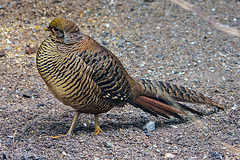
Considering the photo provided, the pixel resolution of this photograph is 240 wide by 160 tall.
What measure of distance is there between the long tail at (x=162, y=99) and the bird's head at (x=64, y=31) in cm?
127

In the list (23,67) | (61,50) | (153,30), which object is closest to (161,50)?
(153,30)

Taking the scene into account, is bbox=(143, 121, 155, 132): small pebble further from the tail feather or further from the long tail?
the tail feather

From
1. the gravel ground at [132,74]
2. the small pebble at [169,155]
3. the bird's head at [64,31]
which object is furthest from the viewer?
the bird's head at [64,31]

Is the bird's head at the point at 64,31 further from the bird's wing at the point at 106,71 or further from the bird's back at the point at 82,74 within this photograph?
the bird's wing at the point at 106,71

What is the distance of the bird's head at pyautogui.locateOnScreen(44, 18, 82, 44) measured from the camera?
390 centimetres

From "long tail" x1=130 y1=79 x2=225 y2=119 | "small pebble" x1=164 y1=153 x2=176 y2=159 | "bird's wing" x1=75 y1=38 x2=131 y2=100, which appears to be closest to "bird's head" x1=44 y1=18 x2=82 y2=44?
"bird's wing" x1=75 y1=38 x2=131 y2=100

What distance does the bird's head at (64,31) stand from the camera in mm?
3904

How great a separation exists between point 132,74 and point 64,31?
252 centimetres

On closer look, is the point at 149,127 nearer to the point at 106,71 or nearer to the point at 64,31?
the point at 106,71

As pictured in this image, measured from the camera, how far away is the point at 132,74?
618cm

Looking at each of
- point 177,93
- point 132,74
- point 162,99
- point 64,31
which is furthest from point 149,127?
point 132,74

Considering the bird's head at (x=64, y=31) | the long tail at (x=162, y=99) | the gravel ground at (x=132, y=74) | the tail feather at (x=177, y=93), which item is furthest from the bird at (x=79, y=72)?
the gravel ground at (x=132, y=74)

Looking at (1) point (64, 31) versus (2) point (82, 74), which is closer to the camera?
(2) point (82, 74)

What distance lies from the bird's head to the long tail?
1274 millimetres
